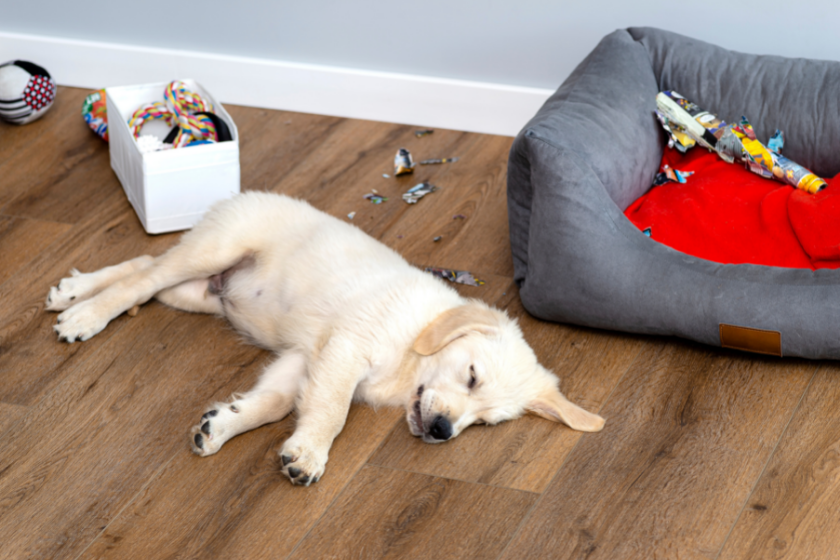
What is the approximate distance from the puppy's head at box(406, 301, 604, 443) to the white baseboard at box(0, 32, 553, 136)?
1.64m

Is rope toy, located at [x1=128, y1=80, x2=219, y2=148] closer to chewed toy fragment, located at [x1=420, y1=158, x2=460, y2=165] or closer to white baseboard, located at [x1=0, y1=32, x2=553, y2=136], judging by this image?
white baseboard, located at [x1=0, y1=32, x2=553, y2=136]

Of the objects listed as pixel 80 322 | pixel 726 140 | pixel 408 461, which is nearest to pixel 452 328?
pixel 408 461

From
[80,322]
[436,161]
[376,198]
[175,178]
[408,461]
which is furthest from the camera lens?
[436,161]

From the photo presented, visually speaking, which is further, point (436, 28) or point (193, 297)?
point (436, 28)

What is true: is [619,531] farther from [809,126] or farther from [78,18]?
[78,18]

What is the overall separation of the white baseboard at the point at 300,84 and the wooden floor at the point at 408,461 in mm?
1060

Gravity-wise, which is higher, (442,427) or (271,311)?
(442,427)

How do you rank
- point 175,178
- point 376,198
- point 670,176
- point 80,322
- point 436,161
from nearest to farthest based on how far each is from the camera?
point 80,322, point 175,178, point 670,176, point 376,198, point 436,161

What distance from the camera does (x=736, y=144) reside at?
8.85 feet

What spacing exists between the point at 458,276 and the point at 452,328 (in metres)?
0.70

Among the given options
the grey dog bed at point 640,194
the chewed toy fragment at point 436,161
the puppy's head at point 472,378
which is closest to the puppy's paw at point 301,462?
the puppy's head at point 472,378

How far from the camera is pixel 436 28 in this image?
336 centimetres

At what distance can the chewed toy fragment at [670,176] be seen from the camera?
2.77 meters

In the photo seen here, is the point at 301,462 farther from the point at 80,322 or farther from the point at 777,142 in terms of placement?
the point at 777,142
